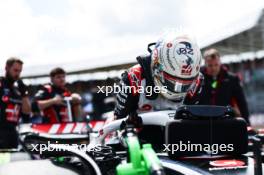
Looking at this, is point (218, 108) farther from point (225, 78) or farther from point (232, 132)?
point (225, 78)

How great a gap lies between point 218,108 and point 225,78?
12.0 ft

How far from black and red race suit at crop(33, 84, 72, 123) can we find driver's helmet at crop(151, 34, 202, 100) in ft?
12.2

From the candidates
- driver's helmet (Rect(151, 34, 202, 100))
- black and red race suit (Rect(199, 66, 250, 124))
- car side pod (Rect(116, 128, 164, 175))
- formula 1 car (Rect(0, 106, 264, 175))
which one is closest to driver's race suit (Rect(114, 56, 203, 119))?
driver's helmet (Rect(151, 34, 202, 100))

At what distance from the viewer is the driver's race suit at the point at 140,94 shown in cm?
376

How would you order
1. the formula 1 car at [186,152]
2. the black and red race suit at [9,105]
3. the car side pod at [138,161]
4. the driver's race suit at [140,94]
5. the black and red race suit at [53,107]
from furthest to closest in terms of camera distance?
the black and red race suit at [53,107] < the black and red race suit at [9,105] < the driver's race suit at [140,94] < the formula 1 car at [186,152] < the car side pod at [138,161]

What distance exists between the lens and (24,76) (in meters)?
12.6

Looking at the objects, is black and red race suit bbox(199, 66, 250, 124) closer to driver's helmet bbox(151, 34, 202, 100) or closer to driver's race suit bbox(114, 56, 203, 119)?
driver's race suit bbox(114, 56, 203, 119)

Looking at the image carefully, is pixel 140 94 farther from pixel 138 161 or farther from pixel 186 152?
pixel 138 161

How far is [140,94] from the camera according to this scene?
3789mm

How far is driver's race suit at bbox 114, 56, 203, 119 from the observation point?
3.76m

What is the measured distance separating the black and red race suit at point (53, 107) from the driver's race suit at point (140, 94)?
11.3 ft

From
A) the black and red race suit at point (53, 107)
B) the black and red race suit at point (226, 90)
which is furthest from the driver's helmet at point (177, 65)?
the black and red race suit at point (53, 107)

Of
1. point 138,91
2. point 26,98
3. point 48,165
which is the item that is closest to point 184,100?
point 138,91

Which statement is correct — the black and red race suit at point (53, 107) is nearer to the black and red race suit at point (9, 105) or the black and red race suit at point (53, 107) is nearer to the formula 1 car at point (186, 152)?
the black and red race suit at point (9, 105)
